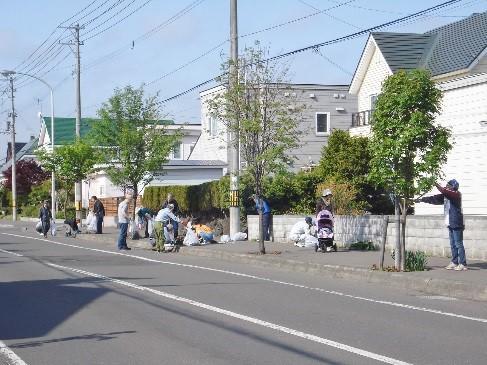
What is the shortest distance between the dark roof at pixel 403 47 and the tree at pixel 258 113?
14.0m

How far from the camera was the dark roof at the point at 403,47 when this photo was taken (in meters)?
34.3

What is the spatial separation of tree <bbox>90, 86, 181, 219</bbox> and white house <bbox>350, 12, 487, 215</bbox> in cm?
807

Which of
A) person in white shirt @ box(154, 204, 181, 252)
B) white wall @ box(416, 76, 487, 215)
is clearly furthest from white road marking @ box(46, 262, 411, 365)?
white wall @ box(416, 76, 487, 215)

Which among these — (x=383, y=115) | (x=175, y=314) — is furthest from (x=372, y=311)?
(x=383, y=115)

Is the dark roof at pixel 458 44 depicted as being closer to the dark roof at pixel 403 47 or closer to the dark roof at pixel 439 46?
the dark roof at pixel 439 46

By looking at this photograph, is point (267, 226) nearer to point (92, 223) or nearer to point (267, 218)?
point (267, 218)

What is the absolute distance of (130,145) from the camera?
31438 millimetres

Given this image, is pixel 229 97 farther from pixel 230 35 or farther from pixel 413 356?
pixel 413 356

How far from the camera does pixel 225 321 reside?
11.0 m

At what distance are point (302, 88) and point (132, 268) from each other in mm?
25161

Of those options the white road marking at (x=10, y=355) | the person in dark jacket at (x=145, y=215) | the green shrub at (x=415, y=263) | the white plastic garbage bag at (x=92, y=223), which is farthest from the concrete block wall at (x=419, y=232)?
the white plastic garbage bag at (x=92, y=223)

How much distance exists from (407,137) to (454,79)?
10324mm

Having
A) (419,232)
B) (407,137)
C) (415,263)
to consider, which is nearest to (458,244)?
(415,263)

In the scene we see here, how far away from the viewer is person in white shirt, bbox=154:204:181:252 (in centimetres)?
2575
